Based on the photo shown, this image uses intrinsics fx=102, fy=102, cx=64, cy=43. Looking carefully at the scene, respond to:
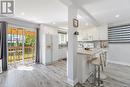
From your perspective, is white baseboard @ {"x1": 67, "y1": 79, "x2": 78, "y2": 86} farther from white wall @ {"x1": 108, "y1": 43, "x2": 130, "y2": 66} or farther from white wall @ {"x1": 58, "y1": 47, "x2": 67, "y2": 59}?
white wall @ {"x1": 58, "y1": 47, "x2": 67, "y2": 59}

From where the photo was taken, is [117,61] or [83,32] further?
[83,32]

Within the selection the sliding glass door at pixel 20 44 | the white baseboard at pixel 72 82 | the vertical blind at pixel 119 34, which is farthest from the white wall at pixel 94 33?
the white baseboard at pixel 72 82

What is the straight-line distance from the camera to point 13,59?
6.14m

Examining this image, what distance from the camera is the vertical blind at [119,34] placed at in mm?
5709

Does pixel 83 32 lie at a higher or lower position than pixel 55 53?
higher

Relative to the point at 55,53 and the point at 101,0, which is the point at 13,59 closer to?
the point at 55,53

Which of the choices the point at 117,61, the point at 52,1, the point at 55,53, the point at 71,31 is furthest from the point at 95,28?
the point at 52,1

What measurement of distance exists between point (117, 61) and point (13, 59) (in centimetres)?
627

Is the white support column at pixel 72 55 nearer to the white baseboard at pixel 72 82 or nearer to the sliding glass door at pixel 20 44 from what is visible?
the white baseboard at pixel 72 82

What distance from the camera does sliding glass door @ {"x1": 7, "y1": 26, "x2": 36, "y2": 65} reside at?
5827 millimetres

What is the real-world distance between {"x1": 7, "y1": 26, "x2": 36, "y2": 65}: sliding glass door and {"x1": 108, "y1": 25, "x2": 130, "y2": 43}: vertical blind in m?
4.90

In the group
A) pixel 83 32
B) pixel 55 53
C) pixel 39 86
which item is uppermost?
pixel 83 32

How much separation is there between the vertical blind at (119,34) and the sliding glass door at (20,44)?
4.90m

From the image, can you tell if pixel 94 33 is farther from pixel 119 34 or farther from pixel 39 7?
pixel 39 7
